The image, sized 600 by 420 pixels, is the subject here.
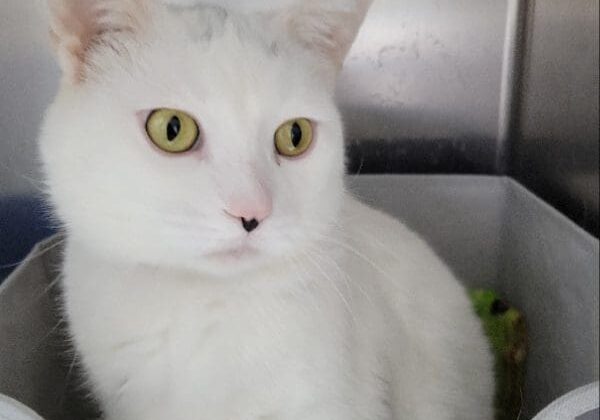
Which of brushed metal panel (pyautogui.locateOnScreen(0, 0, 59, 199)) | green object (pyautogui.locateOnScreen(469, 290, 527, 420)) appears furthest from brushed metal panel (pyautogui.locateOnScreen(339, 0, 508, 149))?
brushed metal panel (pyautogui.locateOnScreen(0, 0, 59, 199))

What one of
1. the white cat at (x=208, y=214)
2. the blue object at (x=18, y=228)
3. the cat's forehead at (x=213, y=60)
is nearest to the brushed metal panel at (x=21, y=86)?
the blue object at (x=18, y=228)

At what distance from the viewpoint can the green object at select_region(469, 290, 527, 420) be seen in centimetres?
120

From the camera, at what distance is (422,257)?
1077 millimetres

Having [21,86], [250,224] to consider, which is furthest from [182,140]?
[21,86]

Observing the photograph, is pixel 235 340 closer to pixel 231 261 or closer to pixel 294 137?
pixel 231 261

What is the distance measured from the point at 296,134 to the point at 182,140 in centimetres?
16

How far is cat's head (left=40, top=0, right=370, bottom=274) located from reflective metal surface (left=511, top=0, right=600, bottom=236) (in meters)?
0.40

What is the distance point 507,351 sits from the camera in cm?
125

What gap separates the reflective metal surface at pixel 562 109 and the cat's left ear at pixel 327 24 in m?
0.33

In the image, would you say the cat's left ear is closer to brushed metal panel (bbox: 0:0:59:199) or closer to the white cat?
the white cat

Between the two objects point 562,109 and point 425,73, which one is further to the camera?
point 425,73

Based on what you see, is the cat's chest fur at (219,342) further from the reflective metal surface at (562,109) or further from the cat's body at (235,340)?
the reflective metal surface at (562,109)

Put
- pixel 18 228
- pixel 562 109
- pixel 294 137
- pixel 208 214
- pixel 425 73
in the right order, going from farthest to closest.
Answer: pixel 425 73, pixel 18 228, pixel 562 109, pixel 294 137, pixel 208 214

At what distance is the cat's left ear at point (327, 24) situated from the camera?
83 centimetres
